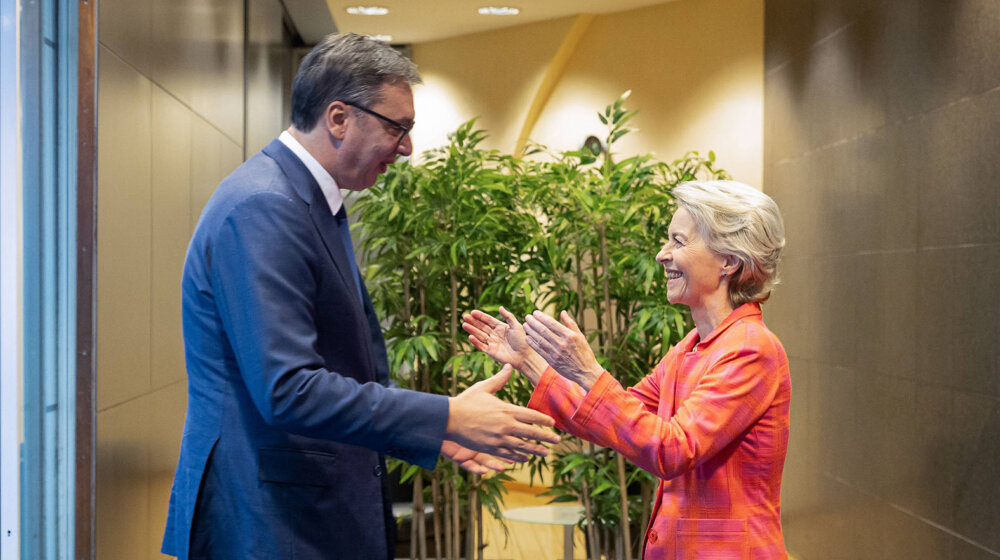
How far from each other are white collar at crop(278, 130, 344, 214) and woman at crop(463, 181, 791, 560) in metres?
0.47

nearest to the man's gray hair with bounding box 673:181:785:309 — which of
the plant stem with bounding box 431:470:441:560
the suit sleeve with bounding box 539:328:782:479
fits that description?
the suit sleeve with bounding box 539:328:782:479

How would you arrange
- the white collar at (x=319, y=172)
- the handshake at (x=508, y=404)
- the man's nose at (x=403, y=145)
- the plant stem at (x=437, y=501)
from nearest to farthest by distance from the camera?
the handshake at (x=508, y=404), the white collar at (x=319, y=172), the man's nose at (x=403, y=145), the plant stem at (x=437, y=501)

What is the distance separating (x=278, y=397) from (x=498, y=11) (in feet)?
20.2

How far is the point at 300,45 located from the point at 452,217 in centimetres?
476

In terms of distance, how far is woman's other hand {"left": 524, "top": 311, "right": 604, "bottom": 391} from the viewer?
1.75 meters

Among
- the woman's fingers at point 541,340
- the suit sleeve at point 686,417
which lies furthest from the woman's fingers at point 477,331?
the suit sleeve at point 686,417

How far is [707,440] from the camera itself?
1.73 metres

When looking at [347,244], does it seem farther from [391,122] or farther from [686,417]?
[686,417]

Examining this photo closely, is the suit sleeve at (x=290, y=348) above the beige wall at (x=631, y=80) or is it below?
below

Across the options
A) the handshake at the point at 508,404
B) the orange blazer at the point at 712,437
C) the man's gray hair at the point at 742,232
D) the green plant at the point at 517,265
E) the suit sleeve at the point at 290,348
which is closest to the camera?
the suit sleeve at the point at 290,348

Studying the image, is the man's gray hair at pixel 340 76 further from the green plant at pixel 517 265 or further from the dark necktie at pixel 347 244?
the green plant at pixel 517 265

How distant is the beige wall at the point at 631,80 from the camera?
6547 millimetres

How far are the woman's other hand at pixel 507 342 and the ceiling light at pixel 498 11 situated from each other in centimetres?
537

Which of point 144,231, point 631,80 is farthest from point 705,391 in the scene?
point 631,80
